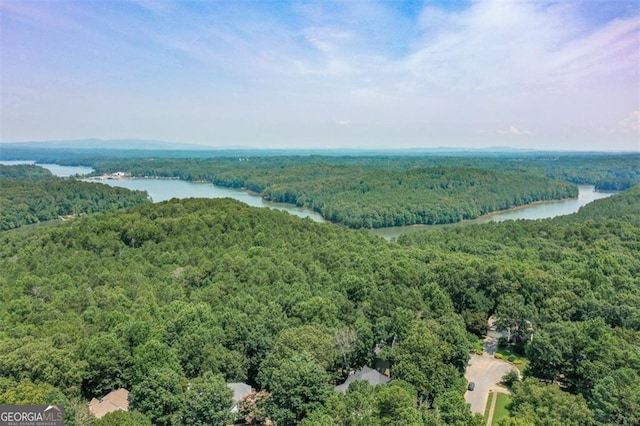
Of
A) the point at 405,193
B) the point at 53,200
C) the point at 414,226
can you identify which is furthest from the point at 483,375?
the point at 53,200

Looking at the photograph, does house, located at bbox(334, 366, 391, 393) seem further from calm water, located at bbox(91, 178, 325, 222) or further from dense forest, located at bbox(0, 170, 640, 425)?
calm water, located at bbox(91, 178, 325, 222)

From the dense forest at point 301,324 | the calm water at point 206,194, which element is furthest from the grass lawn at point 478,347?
the calm water at point 206,194

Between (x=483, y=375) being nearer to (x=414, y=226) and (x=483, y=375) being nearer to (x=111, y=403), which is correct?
(x=111, y=403)

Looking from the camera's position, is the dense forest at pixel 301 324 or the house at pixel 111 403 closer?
the dense forest at pixel 301 324

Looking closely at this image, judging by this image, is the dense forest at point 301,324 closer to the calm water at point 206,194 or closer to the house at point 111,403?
the house at point 111,403

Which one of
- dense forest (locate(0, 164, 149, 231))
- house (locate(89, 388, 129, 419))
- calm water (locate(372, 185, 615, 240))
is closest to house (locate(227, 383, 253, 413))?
house (locate(89, 388, 129, 419))
